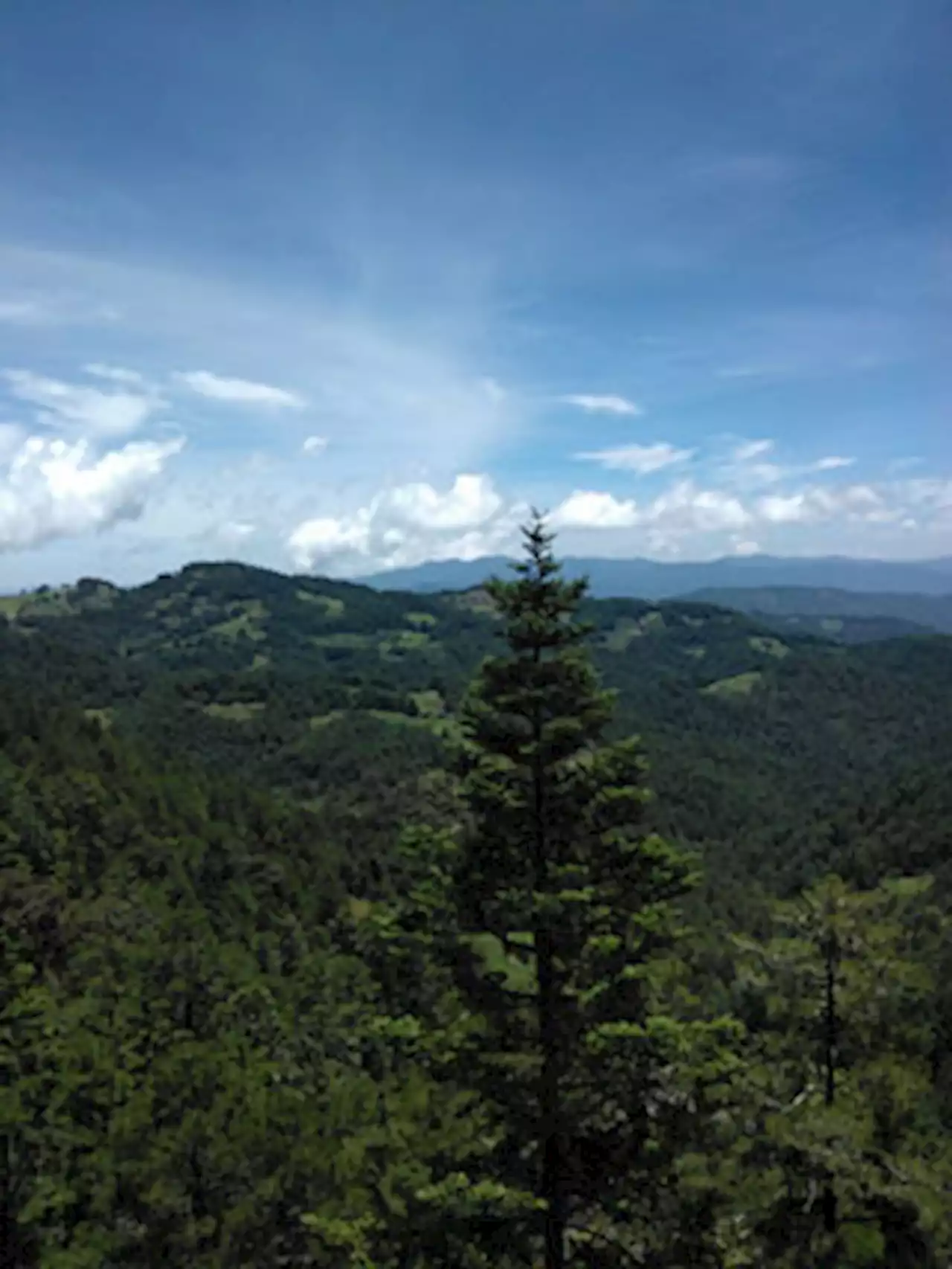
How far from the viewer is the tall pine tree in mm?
12555

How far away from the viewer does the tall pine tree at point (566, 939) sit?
41.2 feet

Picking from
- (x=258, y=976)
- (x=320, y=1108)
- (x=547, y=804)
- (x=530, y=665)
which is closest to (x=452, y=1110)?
(x=547, y=804)

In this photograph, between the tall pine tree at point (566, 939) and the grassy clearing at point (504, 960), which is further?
the grassy clearing at point (504, 960)

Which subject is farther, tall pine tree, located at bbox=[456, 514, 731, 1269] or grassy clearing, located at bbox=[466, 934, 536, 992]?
grassy clearing, located at bbox=[466, 934, 536, 992]

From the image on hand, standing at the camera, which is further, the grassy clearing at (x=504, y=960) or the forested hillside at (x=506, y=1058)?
the grassy clearing at (x=504, y=960)

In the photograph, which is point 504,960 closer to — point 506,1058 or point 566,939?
point 566,939

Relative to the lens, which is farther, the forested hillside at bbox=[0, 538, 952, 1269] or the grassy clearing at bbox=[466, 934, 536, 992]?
the grassy clearing at bbox=[466, 934, 536, 992]

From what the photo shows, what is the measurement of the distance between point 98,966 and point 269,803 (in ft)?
191

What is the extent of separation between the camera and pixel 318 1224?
40.4 feet

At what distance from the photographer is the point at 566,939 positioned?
42.1 feet

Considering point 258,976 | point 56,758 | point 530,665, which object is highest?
point 530,665

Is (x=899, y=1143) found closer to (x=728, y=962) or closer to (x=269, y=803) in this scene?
(x=728, y=962)

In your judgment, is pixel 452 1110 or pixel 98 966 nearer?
pixel 452 1110

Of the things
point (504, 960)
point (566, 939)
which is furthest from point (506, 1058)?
point (566, 939)
